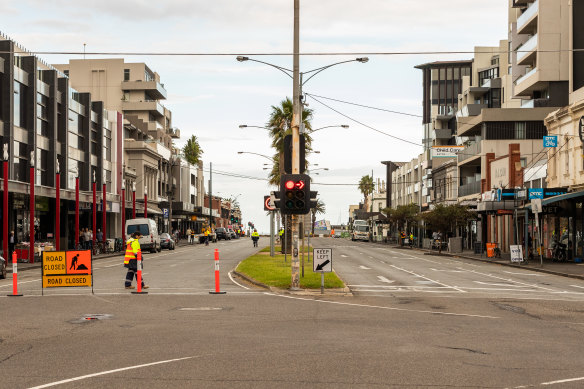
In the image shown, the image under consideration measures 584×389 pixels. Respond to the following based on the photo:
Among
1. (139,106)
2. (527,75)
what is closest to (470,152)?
(527,75)

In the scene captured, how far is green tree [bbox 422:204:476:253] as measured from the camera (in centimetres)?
6056

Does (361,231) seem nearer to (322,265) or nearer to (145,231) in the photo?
(145,231)

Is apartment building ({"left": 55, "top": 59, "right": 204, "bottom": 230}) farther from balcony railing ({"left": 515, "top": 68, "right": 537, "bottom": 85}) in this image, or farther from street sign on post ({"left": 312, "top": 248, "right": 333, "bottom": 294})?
street sign on post ({"left": 312, "top": 248, "right": 333, "bottom": 294})

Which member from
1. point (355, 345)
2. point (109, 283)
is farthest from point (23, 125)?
point (355, 345)

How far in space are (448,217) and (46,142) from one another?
3113 cm

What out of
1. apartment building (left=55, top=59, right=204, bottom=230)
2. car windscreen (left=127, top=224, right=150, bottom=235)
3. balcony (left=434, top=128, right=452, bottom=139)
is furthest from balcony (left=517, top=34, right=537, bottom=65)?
apartment building (left=55, top=59, right=204, bottom=230)

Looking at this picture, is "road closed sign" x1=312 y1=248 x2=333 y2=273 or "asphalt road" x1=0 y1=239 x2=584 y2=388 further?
"road closed sign" x1=312 y1=248 x2=333 y2=273

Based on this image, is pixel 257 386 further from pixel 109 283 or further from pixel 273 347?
pixel 109 283

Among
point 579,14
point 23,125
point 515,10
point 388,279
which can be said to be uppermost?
point 515,10

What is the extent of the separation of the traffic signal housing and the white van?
34.3 metres

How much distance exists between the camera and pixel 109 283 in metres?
25.3

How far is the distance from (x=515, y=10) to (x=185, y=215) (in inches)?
1958

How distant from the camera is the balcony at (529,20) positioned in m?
58.0

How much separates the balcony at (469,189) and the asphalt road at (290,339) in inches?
1929
